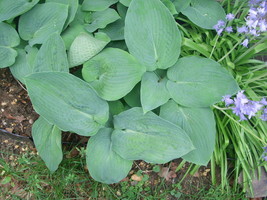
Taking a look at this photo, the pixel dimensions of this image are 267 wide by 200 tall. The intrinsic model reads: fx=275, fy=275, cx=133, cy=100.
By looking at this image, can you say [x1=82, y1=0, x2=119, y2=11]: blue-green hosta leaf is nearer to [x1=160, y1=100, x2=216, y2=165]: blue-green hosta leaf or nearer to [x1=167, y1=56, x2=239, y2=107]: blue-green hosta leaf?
[x1=167, y1=56, x2=239, y2=107]: blue-green hosta leaf

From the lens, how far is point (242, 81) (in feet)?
6.04

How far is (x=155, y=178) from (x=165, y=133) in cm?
59

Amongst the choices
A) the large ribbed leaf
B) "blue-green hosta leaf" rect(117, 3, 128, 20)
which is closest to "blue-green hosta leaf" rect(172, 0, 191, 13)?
"blue-green hosta leaf" rect(117, 3, 128, 20)

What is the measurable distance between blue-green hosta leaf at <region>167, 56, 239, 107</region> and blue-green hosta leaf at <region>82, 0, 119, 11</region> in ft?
1.98

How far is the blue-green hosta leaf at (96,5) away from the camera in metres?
1.76

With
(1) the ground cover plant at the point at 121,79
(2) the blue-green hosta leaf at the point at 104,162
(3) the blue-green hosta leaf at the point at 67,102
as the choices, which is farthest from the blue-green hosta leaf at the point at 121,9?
(2) the blue-green hosta leaf at the point at 104,162

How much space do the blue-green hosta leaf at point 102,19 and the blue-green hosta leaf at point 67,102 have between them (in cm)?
43

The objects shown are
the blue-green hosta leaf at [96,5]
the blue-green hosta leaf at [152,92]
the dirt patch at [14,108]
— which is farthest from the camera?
the dirt patch at [14,108]

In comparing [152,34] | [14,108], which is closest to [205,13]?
[152,34]

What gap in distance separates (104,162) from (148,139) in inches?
11.8

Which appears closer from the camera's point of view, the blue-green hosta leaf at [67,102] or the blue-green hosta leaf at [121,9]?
the blue-green hosta leaf at [67,102]

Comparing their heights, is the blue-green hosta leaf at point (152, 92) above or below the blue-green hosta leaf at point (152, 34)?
below

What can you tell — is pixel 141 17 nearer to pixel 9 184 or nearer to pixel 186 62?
pixel 186 62

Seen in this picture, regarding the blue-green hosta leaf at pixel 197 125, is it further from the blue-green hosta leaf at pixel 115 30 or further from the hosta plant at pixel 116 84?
the blue-green hosta leaf at pixel 115 30
